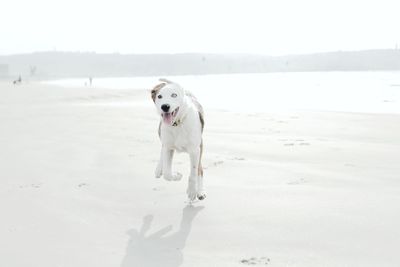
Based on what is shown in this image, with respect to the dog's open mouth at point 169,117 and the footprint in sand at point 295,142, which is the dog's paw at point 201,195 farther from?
the footprint in sand at point 295,142

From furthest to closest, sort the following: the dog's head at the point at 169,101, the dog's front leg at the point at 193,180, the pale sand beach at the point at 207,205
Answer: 1. the dog's front leg at the point at 193,180
2. the dog's head at the point at 169,101
3. the pale sand beach at the point at 207,205

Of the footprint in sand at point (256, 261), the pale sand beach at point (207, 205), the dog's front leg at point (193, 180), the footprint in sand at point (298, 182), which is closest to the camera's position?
the footprint in sand at point (256, 261)

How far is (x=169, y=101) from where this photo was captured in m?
4.48

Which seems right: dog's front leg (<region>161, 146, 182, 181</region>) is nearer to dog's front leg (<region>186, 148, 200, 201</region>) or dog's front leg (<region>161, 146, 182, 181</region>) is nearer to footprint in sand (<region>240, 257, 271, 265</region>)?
dog's front leg (<region>186, 148, 200, 201</region>)

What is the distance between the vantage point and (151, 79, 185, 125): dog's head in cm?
446

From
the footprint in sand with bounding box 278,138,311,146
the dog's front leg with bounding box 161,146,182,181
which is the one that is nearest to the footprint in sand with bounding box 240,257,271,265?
the dog's front leg with bounding box 161,146,182,181

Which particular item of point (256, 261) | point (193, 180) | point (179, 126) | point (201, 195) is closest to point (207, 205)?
point (201, 195)

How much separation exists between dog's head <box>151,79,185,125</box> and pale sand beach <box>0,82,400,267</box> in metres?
0.95

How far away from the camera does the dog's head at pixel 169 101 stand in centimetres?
446

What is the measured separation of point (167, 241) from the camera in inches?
156

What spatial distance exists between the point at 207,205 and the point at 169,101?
3.85 ft

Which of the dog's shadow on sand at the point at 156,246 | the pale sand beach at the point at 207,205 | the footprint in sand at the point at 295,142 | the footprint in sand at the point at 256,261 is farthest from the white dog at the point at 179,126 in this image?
the footprint in sand at the point at 295,142

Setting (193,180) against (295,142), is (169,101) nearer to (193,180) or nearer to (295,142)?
(193,180)

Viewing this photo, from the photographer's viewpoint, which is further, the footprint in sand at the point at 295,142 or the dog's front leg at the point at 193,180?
the footprint in sand at the point at 295,142
